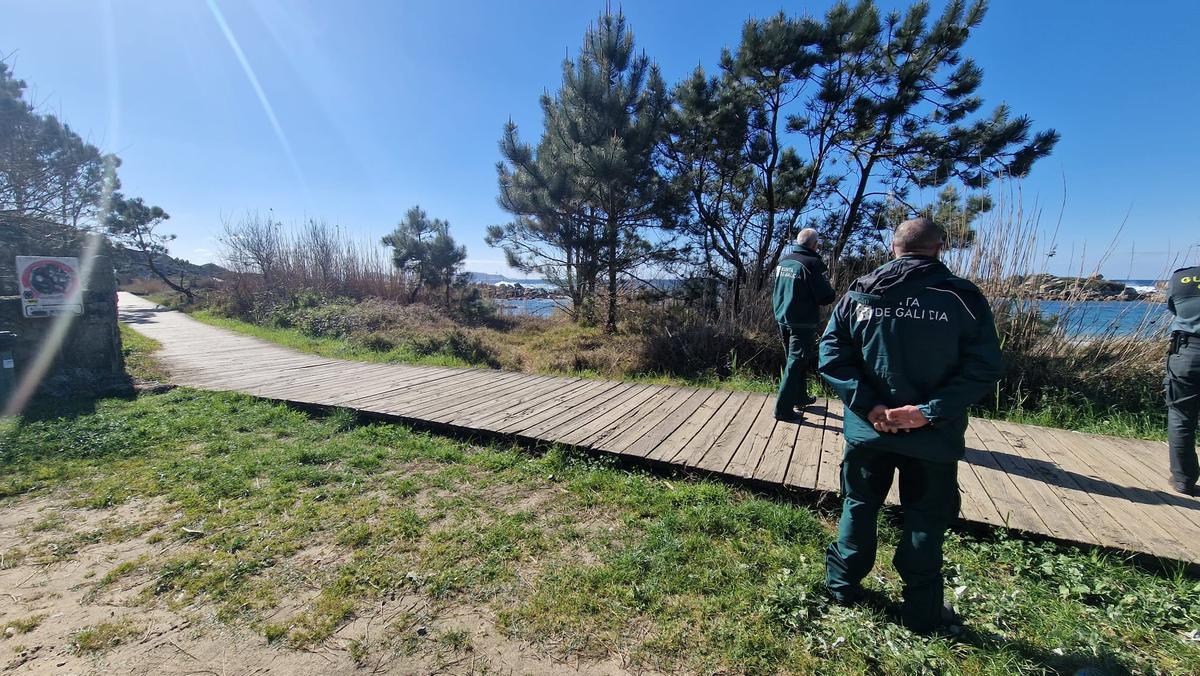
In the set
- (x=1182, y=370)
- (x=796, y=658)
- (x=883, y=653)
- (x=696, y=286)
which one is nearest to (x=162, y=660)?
(x=796, y=658)

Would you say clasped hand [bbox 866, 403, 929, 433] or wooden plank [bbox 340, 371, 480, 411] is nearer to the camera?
clasped hand [bbox 866, 403, 929, 433]

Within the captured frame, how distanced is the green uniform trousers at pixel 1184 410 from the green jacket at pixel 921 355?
2.40 meters

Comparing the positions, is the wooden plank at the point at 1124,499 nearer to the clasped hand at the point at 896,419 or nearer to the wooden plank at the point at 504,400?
the clasped hand at the point at 896,419

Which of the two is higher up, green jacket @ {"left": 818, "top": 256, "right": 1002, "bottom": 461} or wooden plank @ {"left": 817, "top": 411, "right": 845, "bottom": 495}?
green jacket @ {"left": 818, "top": 256, "right": 1002, "bottom": 461}

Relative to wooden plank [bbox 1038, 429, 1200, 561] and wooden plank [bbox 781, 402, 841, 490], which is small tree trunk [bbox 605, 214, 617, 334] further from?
wooden plank [bbox 1038, 429, 1200, 561]

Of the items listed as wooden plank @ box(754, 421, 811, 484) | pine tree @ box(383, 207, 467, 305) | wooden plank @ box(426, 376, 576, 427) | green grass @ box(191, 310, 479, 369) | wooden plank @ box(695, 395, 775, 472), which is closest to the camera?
wooden plank @ box(754, 421, 811, 484)

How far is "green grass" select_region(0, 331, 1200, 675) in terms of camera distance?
177cm

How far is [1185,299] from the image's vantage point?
2.79 metres

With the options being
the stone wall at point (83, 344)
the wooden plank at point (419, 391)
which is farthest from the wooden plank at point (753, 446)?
the stone wall at point (83, 344)

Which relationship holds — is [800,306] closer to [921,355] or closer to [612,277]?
[921,355]

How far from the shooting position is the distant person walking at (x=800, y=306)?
12.6ft

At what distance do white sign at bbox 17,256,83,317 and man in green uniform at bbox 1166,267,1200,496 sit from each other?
36.9 feet

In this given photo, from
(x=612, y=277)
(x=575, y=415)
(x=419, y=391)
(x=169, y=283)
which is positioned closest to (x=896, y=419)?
(x=575, y=415)

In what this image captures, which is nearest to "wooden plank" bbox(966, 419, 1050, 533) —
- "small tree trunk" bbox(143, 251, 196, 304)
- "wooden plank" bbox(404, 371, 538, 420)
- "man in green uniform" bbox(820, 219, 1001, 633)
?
"man in green uniform" bbox(820, 219, 1001, 633)
